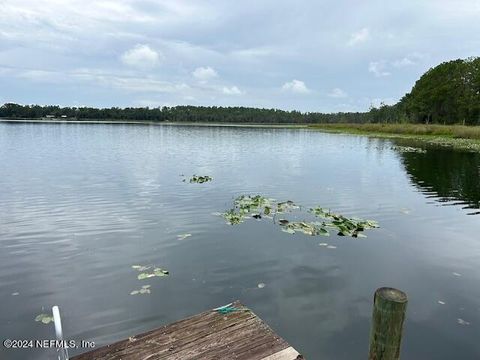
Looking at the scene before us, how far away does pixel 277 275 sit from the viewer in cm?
835

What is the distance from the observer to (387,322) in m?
3.96

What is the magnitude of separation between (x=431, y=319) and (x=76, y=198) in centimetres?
1418

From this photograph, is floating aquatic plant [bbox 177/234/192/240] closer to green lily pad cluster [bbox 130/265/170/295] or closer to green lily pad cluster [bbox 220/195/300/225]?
green lily pad cluster [bbox 220/195/300/225]

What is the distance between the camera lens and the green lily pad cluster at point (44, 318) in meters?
6.28

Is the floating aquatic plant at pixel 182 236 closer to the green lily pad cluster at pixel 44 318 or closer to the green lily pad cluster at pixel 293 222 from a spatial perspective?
the green lily pad cluster at pixel 293 222

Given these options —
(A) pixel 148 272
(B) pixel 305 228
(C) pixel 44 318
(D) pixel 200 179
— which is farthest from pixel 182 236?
(D) pixel 200 179

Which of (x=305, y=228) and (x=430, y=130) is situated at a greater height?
(x=430, y=130)

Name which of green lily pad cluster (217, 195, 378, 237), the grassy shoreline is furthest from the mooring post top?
the grassy shoreline

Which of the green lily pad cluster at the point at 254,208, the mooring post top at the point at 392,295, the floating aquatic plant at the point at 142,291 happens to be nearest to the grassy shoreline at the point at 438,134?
the green lily pad cluster at the point at 254,208

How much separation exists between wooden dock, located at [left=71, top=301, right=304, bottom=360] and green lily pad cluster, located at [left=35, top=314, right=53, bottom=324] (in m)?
2.26

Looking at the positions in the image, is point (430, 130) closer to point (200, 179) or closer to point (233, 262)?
point (200, 179)

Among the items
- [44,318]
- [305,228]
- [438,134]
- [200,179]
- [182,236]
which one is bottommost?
[44,318]

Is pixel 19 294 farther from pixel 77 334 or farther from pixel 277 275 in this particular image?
pixel 277 275

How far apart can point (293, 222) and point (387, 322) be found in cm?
828
